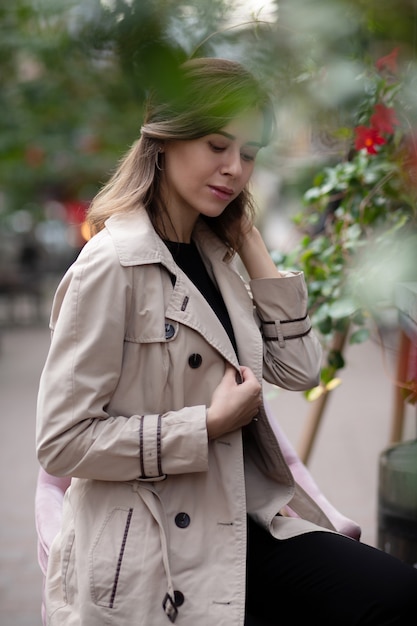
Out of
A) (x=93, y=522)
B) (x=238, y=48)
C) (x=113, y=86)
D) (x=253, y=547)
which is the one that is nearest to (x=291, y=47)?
(x=238, y=48)

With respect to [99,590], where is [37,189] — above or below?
above

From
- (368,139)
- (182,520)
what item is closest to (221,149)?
(182,520)

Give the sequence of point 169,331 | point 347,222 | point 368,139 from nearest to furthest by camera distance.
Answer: point 169,331 < point 368,139 < point 347,222

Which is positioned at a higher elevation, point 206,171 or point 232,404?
point 206,171

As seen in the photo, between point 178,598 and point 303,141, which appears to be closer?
point 303,141

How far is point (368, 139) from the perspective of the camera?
9.45ft

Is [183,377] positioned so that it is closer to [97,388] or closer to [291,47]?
[97,388]

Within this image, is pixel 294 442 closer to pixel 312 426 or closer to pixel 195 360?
pixel 312 426

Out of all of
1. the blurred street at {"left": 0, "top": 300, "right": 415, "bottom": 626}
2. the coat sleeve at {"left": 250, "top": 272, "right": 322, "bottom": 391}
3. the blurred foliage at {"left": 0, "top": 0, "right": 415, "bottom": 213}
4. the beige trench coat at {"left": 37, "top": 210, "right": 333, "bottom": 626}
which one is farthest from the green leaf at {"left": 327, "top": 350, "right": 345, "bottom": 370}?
the blurred foliage at {"left": 0, "top": 0, "right": 415, "bottom": 213}

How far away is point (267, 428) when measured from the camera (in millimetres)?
2104

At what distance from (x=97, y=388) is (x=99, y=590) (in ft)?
1.33

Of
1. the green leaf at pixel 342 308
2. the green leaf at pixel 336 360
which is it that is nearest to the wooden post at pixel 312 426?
the green leaf at pixel 336 360

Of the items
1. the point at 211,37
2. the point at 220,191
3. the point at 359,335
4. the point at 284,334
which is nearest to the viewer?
the point at 211,37

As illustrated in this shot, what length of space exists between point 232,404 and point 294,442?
4.79 metres
